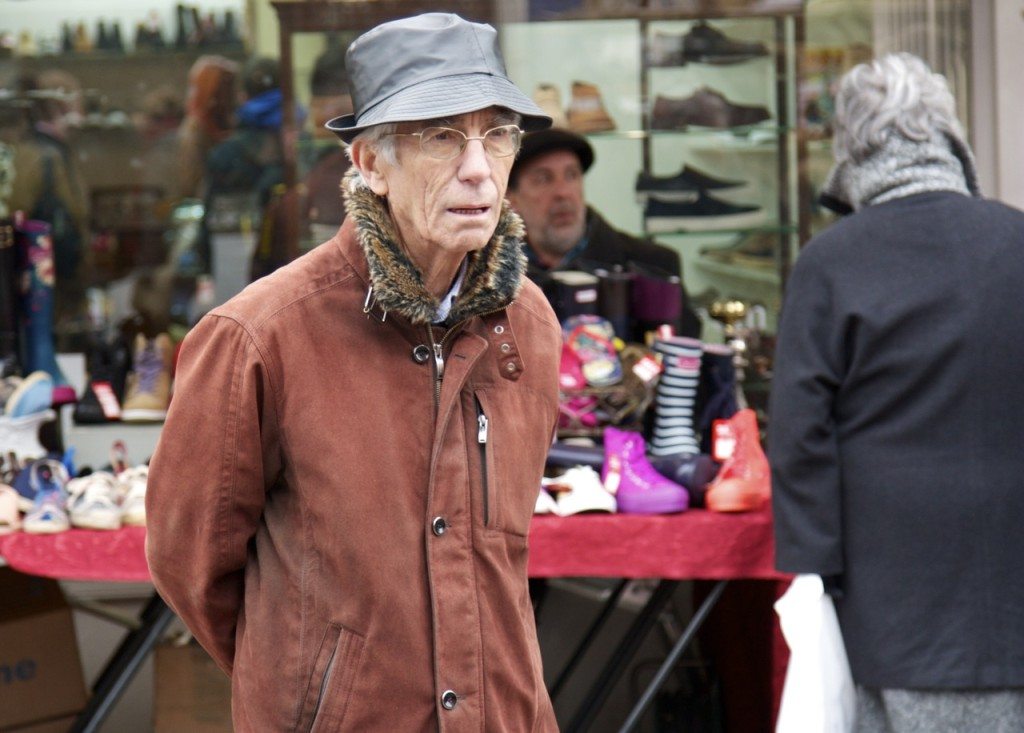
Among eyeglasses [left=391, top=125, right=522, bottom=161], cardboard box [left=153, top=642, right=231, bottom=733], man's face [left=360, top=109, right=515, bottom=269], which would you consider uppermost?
eyeglasses [left=391, top=125, right=522, bottom=161]

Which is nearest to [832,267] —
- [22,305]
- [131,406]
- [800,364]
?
[800,364]

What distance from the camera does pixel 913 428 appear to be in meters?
2.74

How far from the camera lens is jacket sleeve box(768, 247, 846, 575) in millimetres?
2793

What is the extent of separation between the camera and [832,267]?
281 centimetres

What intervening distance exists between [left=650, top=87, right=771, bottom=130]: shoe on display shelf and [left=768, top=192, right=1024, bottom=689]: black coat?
6.09ft

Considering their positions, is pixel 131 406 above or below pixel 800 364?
below

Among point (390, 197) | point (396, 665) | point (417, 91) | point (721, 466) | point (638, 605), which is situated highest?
point (417, 91)

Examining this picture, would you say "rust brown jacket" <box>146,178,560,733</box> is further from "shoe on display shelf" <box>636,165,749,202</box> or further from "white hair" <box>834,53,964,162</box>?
"shoe on display shelf" <box>636,165,749,202</box>

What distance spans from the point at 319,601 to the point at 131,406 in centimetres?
264

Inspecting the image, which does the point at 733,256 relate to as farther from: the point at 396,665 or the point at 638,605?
the point at 396,665

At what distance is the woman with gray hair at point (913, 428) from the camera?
8.95 feet

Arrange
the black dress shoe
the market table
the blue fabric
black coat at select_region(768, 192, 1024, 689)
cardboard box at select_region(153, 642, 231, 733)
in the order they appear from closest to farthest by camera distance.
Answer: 1. black coat at select_region(768, 192, 1024, 689)
2. the market table
3. cardboard box at select_region(153, 642, 231, 733)
4. the black dress shoe
5. the blue fabric

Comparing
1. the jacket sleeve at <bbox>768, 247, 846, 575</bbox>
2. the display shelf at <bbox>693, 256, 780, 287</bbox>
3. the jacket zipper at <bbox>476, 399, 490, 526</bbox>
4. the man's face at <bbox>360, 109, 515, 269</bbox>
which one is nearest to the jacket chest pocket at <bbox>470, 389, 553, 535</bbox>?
A: the jacket zipper at <bbox>476, 399, 490, 526</bbox>

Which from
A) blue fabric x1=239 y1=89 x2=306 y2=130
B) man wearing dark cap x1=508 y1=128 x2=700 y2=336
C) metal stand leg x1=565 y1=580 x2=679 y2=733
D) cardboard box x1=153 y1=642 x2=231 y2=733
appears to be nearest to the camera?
metal stand leg x1=565 y1=580 x2=679 y2=733
